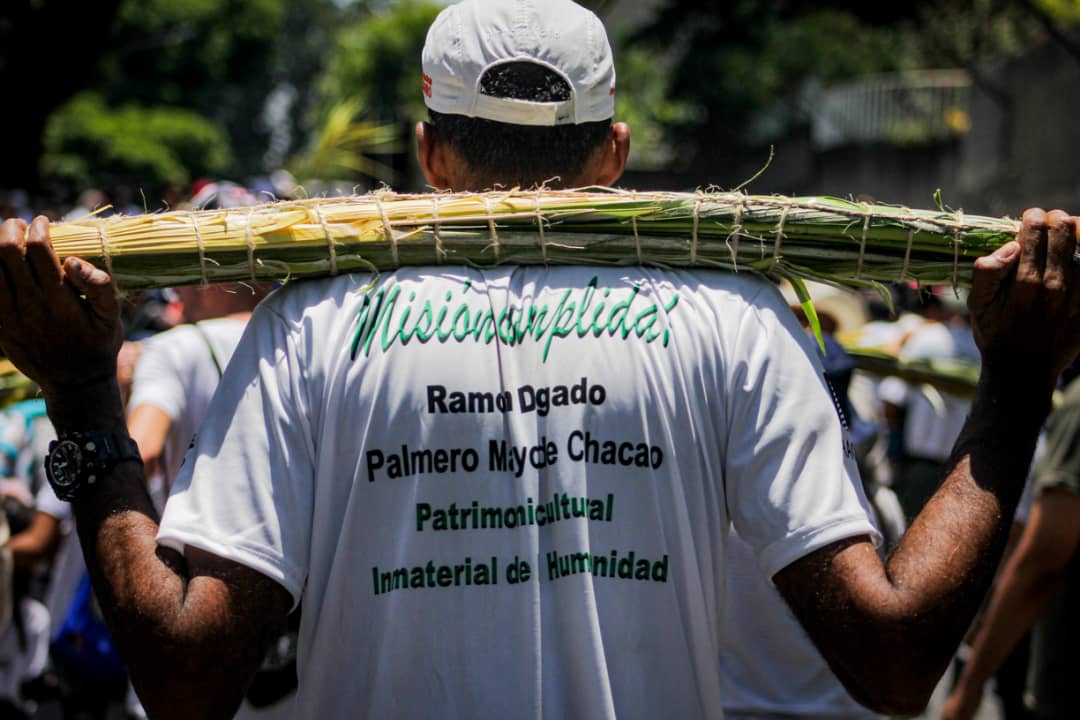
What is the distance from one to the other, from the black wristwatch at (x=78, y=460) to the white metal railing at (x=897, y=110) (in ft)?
61.9

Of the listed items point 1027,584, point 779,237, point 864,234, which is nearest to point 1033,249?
point 864,234

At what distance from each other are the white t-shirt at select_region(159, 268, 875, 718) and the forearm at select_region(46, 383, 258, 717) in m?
0.06

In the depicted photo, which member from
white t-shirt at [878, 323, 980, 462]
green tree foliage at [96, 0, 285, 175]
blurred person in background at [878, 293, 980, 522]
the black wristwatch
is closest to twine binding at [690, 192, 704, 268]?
the black wristwatch

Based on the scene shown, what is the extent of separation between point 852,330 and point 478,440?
535cm

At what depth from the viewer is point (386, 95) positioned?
57375mm

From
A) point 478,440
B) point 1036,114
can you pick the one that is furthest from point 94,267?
point 1036,114

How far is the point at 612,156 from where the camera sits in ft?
6.91

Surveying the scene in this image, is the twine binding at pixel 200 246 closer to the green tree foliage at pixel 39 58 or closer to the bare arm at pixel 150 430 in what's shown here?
the bare arm at pixel 150 430

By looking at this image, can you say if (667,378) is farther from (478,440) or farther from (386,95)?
(386,95)

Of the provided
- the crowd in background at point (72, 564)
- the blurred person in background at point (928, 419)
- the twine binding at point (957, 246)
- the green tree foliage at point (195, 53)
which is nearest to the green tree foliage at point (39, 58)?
the crowd in background at point (72, 564)

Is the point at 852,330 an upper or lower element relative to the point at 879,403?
upper

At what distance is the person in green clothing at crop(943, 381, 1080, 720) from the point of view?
3609 millimetres

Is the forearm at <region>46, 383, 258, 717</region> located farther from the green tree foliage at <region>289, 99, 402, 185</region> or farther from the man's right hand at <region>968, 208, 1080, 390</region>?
the green tree foliage at <region>289, 99, 402, 185</region>

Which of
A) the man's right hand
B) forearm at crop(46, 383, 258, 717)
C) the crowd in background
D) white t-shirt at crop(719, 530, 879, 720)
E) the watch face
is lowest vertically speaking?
the crowd in background
